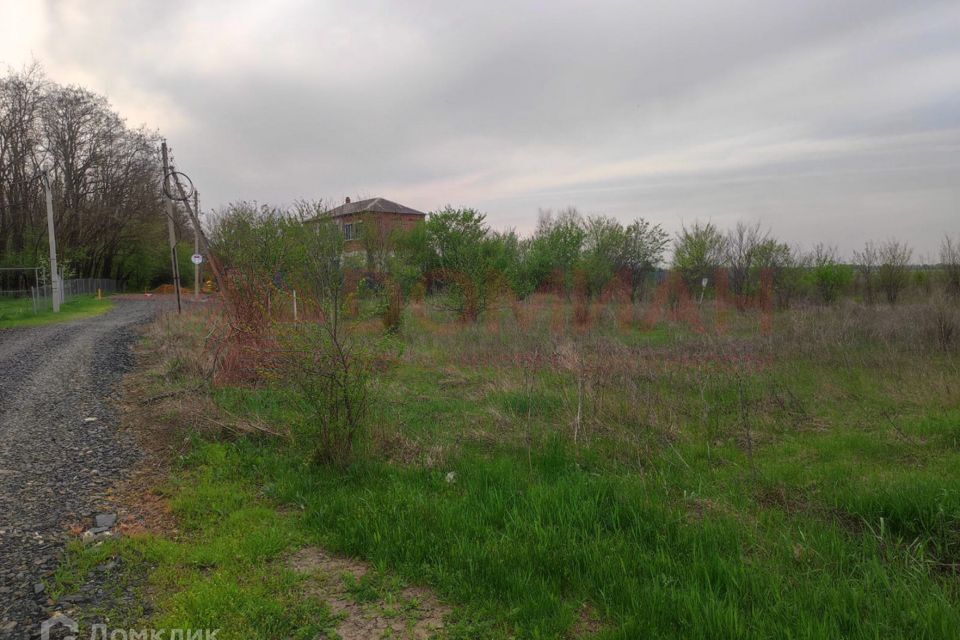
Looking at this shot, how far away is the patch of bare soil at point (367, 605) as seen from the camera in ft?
9.66

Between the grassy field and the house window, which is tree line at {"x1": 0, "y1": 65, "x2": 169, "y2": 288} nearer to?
the house window

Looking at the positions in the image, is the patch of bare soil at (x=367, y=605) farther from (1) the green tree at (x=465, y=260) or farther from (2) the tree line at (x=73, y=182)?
(2) the tree line at (x=73, y=182)

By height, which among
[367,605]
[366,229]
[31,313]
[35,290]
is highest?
[366,229]

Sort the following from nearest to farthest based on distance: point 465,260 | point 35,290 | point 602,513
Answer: point 602,513 < point 465,260 < point 35,290

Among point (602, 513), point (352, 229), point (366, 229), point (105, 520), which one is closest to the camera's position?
point (602, 513)

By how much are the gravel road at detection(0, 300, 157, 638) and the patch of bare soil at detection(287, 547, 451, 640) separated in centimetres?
136

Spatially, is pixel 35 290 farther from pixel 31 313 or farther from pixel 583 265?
pixel 583 265

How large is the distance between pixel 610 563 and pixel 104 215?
4625 cm

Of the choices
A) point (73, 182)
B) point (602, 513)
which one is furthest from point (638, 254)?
point (73, 182)

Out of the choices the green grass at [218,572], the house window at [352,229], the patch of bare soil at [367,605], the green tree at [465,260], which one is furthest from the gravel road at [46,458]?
the house window at [352,229]

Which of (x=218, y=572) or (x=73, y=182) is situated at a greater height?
(x=73, y=182)

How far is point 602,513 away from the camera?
13.0 ft

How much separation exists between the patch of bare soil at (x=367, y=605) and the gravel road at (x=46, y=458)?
1364 millimetres

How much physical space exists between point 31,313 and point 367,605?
25.2 m
